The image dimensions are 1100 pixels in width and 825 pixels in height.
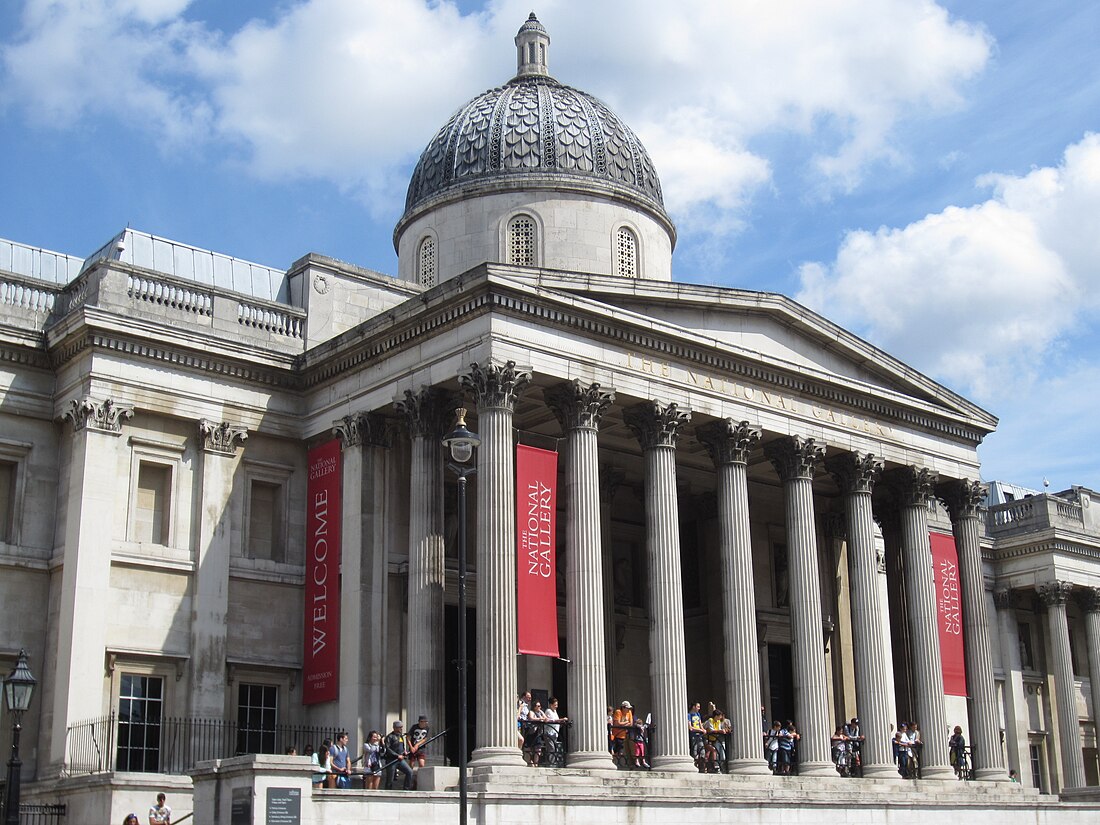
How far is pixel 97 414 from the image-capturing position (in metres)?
29.6

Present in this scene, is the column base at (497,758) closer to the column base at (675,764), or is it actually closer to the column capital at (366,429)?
the column base at (675,764)

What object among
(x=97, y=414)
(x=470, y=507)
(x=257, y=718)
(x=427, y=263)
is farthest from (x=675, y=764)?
(x=427, y=263)

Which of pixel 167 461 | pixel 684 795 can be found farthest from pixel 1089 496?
pixel 167 461

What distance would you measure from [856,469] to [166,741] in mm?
16367

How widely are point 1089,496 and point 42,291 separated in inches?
1468

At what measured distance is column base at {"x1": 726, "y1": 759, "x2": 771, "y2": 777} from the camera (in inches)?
1158

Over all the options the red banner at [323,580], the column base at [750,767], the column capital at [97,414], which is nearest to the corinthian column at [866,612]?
the column base at [750,767]

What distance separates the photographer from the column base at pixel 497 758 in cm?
2530

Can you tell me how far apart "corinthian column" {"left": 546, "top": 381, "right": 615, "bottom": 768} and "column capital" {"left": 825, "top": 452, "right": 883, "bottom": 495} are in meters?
7.57

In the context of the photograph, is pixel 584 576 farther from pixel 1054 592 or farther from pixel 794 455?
pixel 1054 592

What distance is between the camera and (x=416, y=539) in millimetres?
28547

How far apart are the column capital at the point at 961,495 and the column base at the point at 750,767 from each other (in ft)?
33.9

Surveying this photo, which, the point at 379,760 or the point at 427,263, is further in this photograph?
the point at 427,263

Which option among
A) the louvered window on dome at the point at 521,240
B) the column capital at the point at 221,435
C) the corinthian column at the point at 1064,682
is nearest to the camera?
the column capital at the point at 221,435
